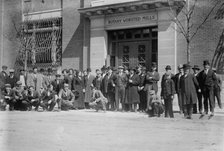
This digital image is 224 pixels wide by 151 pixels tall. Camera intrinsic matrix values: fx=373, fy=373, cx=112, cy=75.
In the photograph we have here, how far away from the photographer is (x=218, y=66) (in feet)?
53.5

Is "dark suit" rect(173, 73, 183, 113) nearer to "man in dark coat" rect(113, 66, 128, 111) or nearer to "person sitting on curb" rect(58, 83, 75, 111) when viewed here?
"man in dark coat" rect(113, 66, 128, 111)

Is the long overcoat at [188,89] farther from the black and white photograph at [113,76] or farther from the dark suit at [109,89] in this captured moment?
the dark suit at [109,89]

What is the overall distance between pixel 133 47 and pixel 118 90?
Answer: 4.98m

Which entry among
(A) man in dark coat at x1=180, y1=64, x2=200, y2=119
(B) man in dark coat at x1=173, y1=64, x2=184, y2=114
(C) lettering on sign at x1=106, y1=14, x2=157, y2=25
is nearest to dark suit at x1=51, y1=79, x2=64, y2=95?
(C) lettering on sign at x1=106, y1=14, x2=157, y2=25

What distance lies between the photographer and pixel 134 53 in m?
19.4

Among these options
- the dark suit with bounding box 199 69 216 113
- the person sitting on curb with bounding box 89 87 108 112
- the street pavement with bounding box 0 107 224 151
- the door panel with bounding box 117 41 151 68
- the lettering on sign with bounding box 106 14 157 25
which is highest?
the lettering on sign with bounding box 106 14 157 25

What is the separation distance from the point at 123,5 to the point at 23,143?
11.9 metres

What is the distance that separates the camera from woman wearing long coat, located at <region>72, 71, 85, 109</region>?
16453mm

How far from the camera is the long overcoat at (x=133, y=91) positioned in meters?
14.4

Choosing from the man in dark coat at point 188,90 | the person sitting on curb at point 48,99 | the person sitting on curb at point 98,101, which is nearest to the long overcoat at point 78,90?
the person sitting on curb at point 48,99

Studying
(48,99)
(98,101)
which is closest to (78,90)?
(48,99)

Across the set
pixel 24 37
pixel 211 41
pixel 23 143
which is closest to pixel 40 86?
A: pixel 24 37

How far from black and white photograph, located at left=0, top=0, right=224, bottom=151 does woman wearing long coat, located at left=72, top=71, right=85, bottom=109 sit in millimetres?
45

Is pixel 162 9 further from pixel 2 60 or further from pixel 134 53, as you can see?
pixel 2 60
